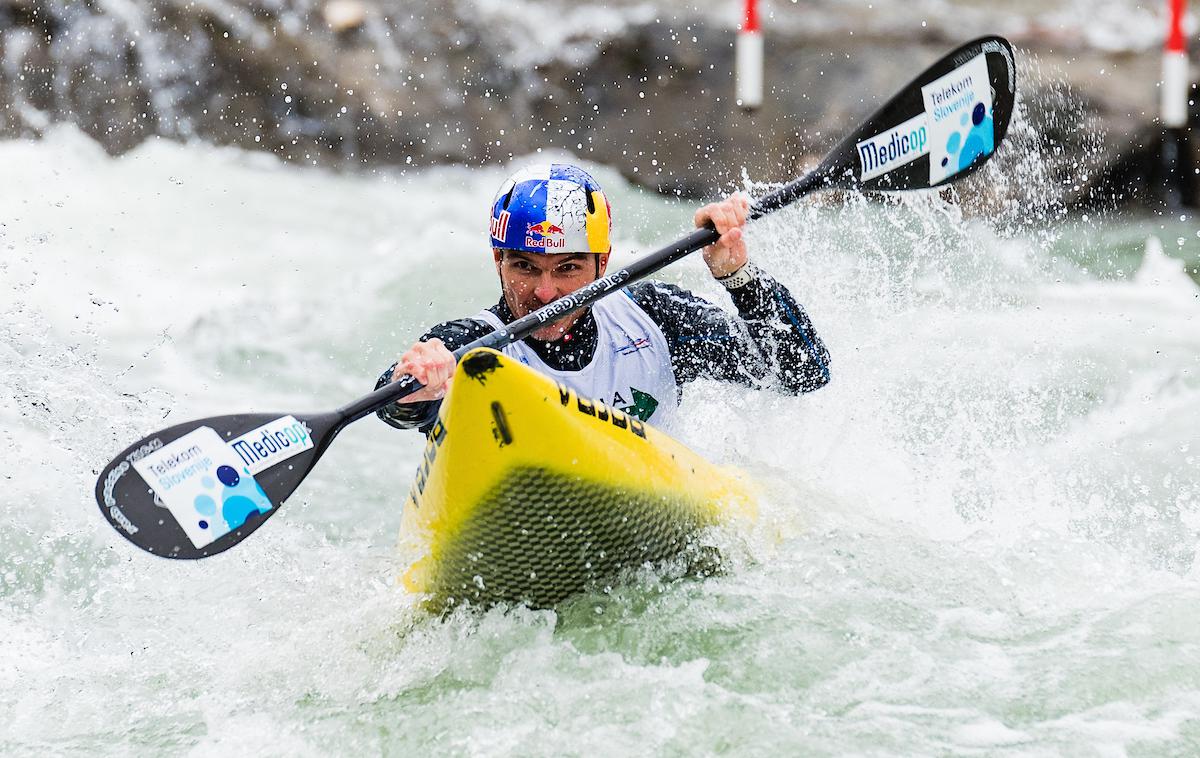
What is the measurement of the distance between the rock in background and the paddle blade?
233 inches

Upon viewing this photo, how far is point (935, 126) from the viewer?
381cm

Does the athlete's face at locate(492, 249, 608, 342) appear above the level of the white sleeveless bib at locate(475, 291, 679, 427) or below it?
above

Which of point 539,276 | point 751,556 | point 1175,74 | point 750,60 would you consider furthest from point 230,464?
point 1175,74

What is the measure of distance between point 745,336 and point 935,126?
0.96 meters


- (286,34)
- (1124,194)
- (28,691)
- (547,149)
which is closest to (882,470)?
(28,691)

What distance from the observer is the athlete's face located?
3184mm

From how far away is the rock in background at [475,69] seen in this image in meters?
8.68

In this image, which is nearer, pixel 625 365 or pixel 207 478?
pixel 207 478

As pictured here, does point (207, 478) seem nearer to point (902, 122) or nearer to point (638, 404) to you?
point (638, 404)

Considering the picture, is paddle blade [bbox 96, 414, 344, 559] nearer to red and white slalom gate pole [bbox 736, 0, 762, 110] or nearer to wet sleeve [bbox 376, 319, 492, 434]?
wet sleeve [bbox 376, 319, 492, 434]

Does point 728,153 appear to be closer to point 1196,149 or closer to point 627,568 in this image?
point 1196,149

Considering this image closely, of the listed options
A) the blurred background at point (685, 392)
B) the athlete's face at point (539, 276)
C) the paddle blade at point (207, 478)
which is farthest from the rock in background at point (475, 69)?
the paddle blade at point (207, 478)

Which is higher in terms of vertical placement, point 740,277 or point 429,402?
point 740,277

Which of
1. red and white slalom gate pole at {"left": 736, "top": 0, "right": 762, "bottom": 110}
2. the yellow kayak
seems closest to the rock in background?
red and white slalom gate pole at {"left": 736, "top": 0, "right": 762, "bottom": 110}
